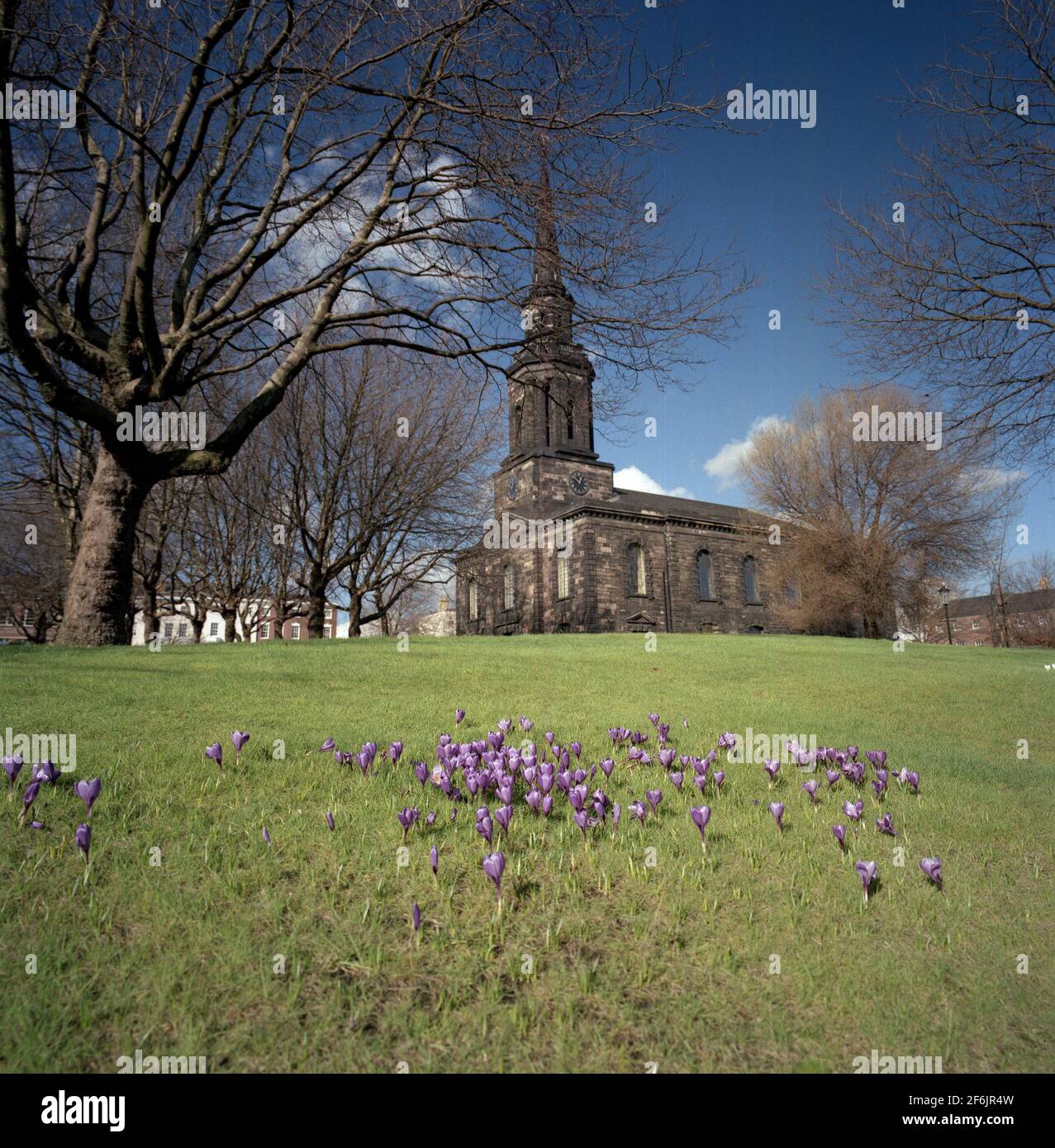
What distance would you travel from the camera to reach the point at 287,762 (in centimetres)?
467

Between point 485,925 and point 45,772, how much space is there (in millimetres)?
2569

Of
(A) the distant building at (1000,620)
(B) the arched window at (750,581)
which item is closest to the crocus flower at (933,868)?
(A) the distant building at (1000,620)

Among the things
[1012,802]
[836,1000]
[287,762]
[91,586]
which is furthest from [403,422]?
[836,1000]

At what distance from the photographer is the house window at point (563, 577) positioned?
4209 cm

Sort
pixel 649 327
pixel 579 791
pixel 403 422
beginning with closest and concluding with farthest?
1. pixel 579 791
2. pixel 649 327
3. pixel 403 422

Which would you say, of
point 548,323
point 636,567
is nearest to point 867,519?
point 636,567

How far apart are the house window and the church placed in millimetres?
100

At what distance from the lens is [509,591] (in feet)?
150

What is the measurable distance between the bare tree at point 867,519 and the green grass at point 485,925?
2664cm

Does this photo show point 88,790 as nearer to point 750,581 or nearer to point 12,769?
point 12,769

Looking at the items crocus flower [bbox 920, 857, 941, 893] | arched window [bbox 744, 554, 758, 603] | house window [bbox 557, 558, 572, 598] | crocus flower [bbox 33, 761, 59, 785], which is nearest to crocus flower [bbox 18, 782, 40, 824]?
crocus flower [bbox 33, 761, 59, 785]

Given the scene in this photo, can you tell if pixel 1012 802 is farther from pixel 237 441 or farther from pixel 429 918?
pixel 237 441
